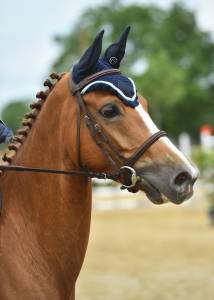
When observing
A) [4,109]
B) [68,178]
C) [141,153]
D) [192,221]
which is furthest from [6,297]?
[4,109]

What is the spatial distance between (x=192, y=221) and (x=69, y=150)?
716 inches

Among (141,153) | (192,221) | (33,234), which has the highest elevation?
(192,221)

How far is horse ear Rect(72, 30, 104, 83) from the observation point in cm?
401

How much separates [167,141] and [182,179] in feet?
0.84

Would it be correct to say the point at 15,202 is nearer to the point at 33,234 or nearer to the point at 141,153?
the point at 33,234

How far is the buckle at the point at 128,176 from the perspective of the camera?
3.90 m

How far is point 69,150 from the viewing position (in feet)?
13.6

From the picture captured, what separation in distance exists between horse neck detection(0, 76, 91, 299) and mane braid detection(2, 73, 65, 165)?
7 centimetres

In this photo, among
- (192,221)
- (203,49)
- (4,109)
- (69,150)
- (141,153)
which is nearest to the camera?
(141,153)

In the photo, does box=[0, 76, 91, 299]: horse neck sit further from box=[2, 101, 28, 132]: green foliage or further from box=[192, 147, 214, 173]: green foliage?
box=[2, 101, 28, 132]: green foliage

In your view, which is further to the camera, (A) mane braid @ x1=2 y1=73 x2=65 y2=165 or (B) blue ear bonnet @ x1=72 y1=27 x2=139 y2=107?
(A) mane braid @ x1=2 y1=73 x2=65 y2=165

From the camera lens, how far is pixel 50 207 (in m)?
4.18

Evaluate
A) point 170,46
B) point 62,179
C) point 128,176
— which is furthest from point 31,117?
point 170,46

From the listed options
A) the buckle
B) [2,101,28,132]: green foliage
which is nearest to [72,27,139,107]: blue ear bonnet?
the buckle
